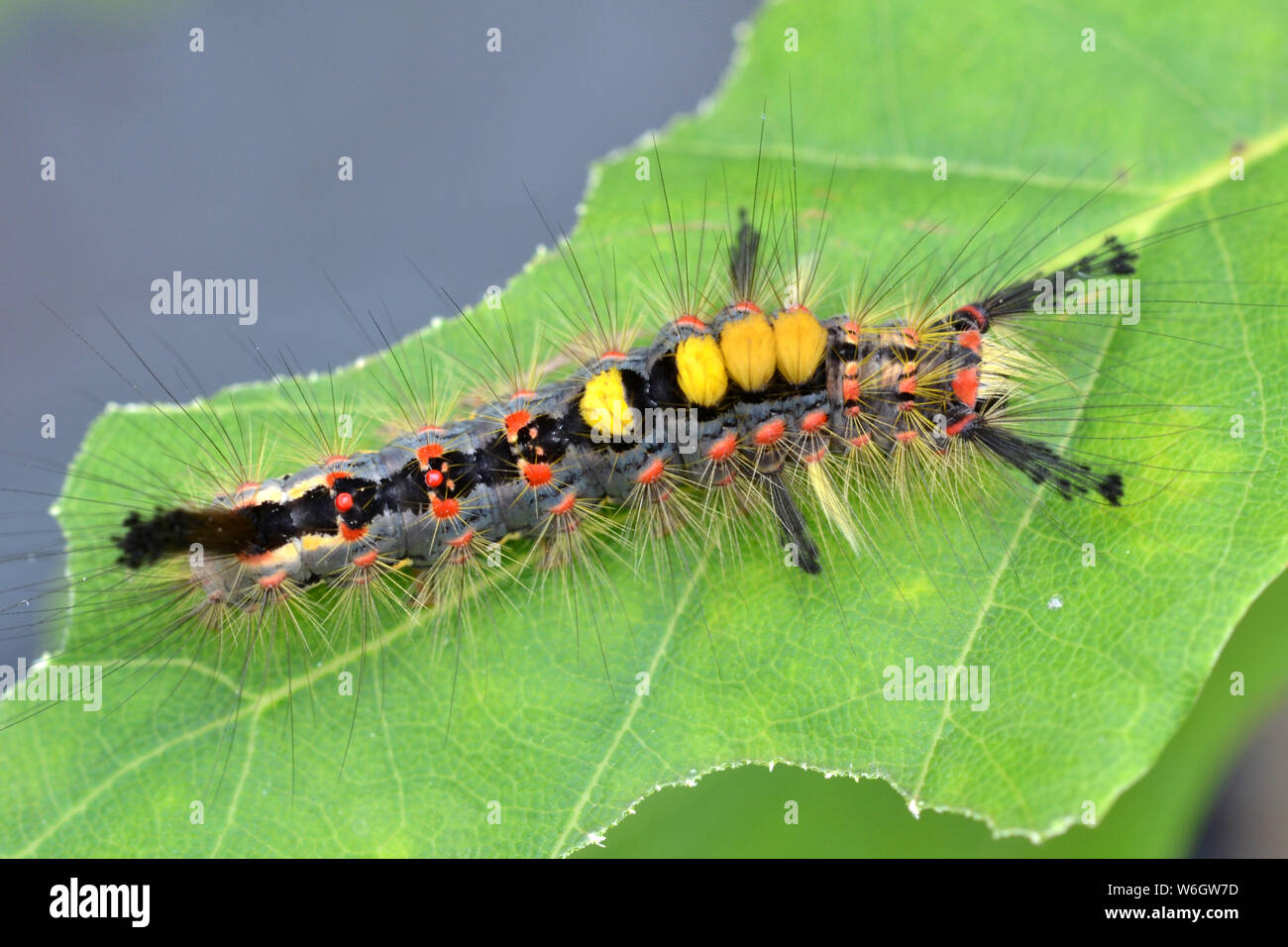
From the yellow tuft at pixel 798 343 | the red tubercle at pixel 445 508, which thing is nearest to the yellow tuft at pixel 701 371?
the yellow tuft at pixel 798 343

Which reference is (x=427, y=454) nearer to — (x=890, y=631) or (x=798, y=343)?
A: (x=798, y=343)

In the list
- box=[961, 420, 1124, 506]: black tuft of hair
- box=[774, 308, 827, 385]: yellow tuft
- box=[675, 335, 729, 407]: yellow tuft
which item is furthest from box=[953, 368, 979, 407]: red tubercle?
box=[675, 335, 729, 407]: yellow tuft

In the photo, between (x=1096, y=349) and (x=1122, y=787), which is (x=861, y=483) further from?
(x=1122, y=787)

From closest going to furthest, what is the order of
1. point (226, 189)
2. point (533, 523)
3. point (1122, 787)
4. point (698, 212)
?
1. point (1122, 787)
2. point (533, 523)
3. point (698, 212)
4. point (226, 189)

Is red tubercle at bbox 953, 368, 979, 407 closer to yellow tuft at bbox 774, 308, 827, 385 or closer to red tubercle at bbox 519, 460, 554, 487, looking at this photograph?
yellow tuft at bbox 774, 308, 827, 385

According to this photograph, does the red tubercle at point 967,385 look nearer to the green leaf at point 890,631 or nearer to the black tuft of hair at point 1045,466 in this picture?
the black tuft of hair at point 1045,466
